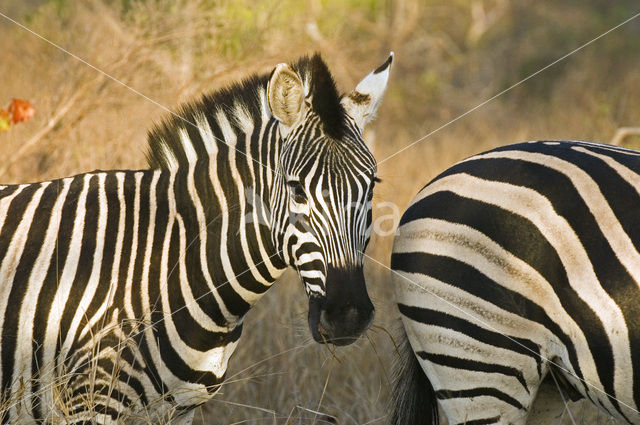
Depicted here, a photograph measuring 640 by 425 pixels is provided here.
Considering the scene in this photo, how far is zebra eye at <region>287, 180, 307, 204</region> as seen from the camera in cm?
293

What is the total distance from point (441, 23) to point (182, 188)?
21875mm

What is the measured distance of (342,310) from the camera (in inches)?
109

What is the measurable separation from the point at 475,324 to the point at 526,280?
0.82ft

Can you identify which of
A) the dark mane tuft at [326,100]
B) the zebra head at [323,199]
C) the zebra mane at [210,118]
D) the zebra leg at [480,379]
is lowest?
the zebra leg at [480,379]

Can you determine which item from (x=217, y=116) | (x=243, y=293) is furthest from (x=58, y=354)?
(x=217, y=116)

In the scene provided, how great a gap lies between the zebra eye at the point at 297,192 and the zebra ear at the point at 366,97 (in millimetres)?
463

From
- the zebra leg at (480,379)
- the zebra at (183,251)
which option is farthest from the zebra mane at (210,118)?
the zebra leg at (480,379)

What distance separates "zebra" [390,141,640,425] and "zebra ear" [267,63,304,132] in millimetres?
633

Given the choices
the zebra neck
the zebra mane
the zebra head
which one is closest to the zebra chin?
the zebra head

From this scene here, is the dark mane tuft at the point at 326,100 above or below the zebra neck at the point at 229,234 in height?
above

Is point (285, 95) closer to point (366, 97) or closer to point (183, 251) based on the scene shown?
point (366, 97)

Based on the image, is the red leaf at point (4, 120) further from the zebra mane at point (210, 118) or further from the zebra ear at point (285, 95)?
the zebra ear at point (285, 95)

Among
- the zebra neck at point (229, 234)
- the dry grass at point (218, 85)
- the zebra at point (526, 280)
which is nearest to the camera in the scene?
the zebra at point (526, 280)

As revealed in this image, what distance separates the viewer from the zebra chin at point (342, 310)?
9.07 feet
